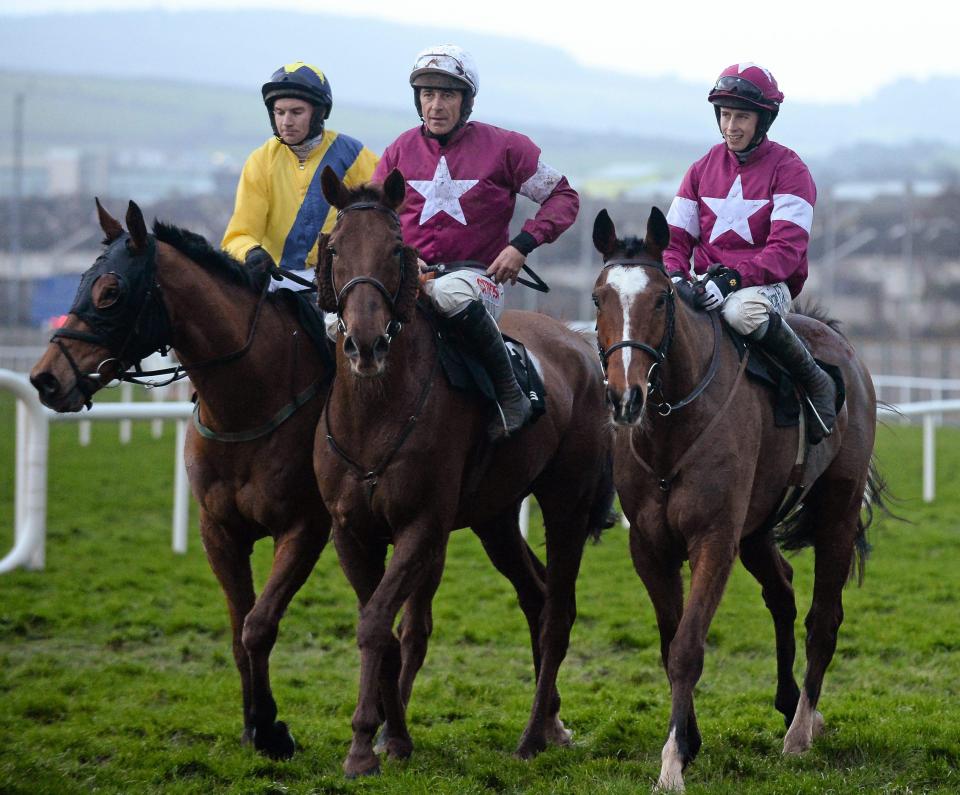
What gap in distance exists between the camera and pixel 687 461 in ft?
15.7

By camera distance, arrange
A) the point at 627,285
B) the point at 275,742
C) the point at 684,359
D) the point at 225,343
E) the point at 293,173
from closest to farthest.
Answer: the point at 627,285, the point at 684,359, the point at 225,343, the point at 275,742, the point at 293,173

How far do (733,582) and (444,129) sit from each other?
15.3 ft

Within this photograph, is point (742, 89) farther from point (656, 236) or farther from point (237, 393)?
point (237, 393)

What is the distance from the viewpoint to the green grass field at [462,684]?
497 centimetres

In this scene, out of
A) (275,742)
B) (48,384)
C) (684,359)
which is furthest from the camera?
(275,742)

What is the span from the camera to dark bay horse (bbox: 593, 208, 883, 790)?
14.9 ft

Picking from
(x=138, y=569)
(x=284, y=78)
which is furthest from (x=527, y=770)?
(x=138, y=569)

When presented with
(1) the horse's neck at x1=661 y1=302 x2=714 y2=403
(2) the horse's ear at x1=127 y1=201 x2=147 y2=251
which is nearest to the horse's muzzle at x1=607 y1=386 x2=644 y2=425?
(1) the horse's neck at x1=661 y1=302 x2=714 y2=403

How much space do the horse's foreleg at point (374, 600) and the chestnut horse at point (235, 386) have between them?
231mm

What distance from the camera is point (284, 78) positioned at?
5578 millimetres

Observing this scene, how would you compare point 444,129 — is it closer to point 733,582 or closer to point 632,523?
point 632,523

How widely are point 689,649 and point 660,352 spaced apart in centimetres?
102

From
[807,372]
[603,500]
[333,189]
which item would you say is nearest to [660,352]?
[807,372]

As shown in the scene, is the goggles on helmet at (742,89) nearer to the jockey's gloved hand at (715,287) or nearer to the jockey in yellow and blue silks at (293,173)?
the jockey's gloved hand at (715,287)
